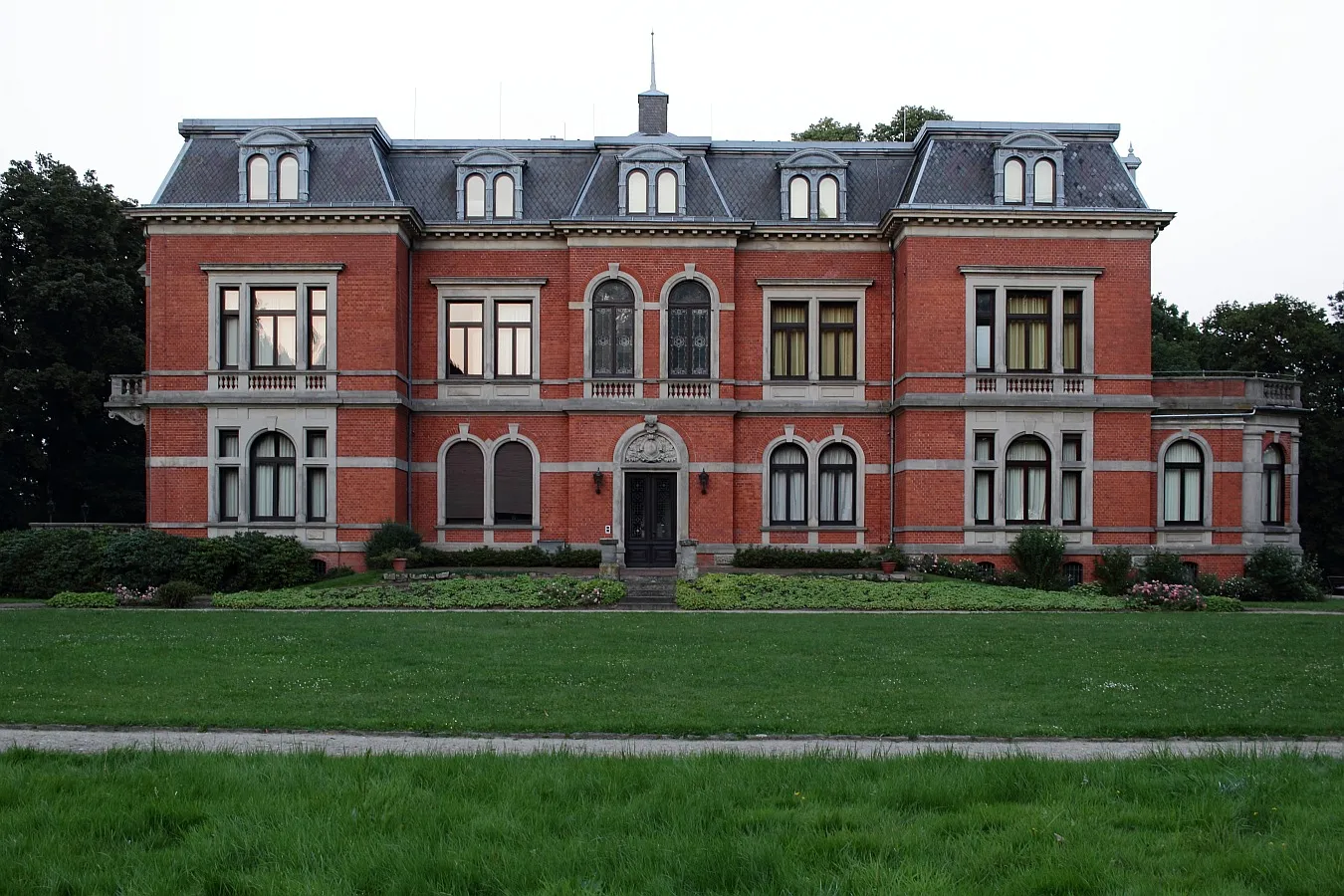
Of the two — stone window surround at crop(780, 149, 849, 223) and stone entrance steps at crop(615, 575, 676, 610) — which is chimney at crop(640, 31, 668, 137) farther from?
stone entrance steps at crop(615, 575, 676, 610)

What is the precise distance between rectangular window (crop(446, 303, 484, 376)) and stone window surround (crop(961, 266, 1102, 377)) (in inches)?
539

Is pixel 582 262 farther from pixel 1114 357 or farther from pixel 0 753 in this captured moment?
A: pixel 0 753

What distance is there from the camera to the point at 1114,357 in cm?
3030

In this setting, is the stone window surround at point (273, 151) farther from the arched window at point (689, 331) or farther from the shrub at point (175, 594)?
the shrub at point (175, 594)

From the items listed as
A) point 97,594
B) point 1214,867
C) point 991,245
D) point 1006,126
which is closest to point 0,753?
point 1214,867

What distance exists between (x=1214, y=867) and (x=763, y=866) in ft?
7.99

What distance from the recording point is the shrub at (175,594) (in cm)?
2350

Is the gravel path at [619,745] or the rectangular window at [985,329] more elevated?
the rectangular window at [985,329]

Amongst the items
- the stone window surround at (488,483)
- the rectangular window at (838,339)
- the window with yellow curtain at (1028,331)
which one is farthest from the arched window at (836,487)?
the stone window surround at (488,483)

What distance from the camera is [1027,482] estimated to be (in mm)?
30406

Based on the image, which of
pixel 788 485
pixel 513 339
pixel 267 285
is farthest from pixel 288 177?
pixel 788 485

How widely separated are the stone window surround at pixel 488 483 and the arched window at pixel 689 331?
4715 millimetres

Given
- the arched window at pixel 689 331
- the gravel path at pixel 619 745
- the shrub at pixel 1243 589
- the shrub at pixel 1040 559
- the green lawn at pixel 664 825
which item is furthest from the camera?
the arched window at pixel 689 331

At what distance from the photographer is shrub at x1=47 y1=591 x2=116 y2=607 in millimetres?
23469
